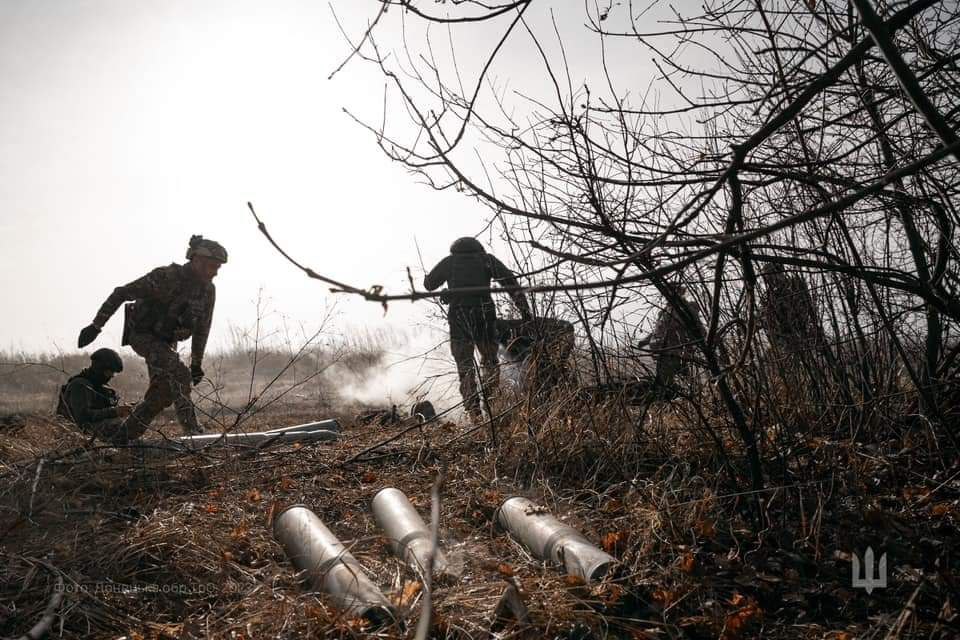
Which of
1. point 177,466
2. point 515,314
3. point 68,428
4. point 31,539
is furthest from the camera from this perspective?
point 515,314

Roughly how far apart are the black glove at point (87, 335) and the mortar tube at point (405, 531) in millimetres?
4210

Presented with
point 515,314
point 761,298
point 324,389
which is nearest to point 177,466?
point 515,314

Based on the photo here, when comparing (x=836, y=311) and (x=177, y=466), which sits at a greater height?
(x=836, y=311)

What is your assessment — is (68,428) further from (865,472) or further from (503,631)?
(865,472)

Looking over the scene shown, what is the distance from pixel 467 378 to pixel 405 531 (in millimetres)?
2488

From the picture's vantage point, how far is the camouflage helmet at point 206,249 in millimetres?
6789

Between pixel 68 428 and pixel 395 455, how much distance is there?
8.87 ft

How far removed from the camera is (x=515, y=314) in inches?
220

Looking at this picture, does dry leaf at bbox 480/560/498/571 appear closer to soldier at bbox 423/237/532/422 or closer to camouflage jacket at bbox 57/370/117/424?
soldier at bbox 423/237/532/422

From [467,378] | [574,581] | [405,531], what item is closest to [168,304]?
[467,378]

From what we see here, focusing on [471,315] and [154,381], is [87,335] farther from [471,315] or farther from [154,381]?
[471,315]

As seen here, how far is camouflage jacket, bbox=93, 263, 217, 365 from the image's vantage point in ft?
21.5
